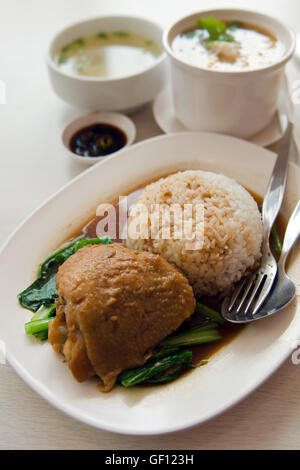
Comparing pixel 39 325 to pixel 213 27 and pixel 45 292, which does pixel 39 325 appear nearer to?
pixel 45 292

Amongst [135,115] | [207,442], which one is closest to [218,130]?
[135,115]

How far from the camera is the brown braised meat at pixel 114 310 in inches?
72.2

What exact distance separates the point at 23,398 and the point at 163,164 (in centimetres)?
161

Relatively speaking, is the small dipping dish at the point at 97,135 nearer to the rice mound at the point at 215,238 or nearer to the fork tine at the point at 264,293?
the rice mound at the point at 215,238

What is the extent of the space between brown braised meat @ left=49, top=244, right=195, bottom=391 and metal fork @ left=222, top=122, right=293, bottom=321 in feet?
0.87

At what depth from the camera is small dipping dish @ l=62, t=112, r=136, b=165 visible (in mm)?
3061

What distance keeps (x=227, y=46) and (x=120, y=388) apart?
2.26m

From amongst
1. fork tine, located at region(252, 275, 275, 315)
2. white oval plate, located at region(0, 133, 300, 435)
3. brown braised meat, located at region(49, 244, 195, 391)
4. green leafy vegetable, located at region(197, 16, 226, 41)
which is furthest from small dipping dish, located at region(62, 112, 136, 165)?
fork tine, located at region(252, 275, 275, 315)

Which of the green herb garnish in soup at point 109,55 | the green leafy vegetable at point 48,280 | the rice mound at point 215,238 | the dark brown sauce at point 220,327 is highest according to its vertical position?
the green herb garnish in soup at point 109,55

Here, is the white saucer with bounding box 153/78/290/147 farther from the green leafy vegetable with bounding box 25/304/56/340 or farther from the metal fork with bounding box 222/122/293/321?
the green leafy vegetable with bounding box 25/304/56/340

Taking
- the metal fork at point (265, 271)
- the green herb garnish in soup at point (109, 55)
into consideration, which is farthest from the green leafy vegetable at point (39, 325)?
the green herb garnish in soup at point (109, 55)

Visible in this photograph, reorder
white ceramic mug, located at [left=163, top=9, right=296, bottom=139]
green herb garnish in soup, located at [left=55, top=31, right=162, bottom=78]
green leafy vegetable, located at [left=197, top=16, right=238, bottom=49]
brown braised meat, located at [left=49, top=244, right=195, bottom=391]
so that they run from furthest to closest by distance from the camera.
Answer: green herb garnish in soup, located at [left=55, top=31, right=162, bottom=78]
green leafy vegetable, located at [left=197, top=16, right=238, bottom=49]
white ceramic mug, located at [left=163, top=9, right=296, bottom=139]
brown braised meat, located at [left=49, top=244, right=195, bottom=391]

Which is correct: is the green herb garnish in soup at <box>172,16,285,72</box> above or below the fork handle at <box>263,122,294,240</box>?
above
